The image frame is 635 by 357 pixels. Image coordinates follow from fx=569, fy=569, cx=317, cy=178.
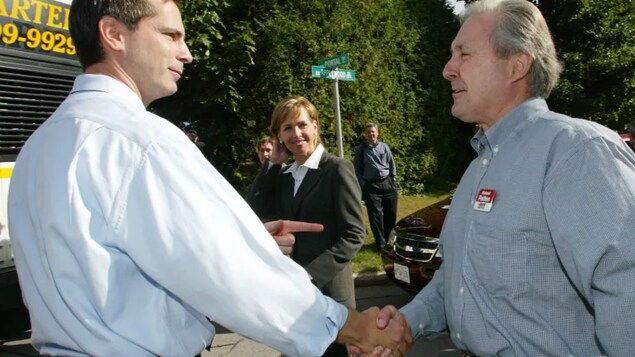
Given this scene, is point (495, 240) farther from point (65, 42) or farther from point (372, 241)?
point (372, 241)

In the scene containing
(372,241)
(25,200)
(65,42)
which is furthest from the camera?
(372,241)

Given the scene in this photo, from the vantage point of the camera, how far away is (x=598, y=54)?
15.8 m

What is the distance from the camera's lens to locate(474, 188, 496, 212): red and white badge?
175 centimetres

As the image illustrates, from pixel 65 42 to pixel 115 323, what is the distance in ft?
14.9

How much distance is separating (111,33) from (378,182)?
288 inches

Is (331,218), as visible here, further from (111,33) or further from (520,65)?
(111,33)

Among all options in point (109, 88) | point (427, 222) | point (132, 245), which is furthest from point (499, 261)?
point (427, 222)

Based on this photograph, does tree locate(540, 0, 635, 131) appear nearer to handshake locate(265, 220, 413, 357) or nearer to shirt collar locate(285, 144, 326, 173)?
shirt collar locate(285, 144, 326, 173)

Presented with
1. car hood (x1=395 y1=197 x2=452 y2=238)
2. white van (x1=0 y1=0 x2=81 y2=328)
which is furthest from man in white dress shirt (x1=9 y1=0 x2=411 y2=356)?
car hood (x1=395 y1=197 x2=452 y2=238)

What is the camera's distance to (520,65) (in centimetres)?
191

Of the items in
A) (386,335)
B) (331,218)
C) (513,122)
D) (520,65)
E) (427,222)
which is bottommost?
(427,222)

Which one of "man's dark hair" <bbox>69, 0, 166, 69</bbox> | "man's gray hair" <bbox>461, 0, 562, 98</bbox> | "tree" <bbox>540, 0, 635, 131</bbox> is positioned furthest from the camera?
"tree" <bbox>540, 0, 635, 131</bbox>

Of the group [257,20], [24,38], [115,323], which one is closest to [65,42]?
[24,38]

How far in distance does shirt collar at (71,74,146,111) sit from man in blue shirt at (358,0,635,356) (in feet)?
3.54
